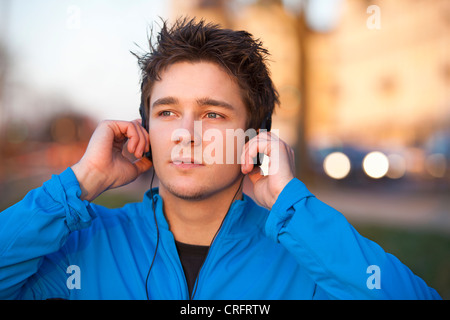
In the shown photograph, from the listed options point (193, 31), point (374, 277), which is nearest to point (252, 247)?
point (374, 277)

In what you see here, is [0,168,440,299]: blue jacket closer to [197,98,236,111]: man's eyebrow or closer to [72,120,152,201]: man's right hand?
[72,120,152,201]: man's right hand

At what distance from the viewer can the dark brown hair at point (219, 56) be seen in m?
2.41

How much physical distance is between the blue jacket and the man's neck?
104mm

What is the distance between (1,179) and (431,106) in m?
25.0

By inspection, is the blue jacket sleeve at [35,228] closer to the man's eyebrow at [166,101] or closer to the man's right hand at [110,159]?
the man's right hand at [110,159]

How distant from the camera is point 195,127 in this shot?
88.3 inches

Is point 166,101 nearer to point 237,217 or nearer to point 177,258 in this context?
point 237,217

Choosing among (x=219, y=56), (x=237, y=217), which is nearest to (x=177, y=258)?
(x=237, y=217)

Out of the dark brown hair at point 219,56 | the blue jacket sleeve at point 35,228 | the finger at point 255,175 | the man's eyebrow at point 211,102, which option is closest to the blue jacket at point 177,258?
the blue jacket sleeve at point 35,228

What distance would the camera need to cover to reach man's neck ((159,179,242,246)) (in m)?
2.36

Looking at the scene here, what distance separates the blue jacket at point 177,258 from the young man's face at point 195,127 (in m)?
0.24

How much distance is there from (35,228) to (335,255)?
1.47m

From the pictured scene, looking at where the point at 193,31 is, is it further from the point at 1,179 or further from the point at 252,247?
the point at 1,179

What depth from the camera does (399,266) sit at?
195 centimetres
